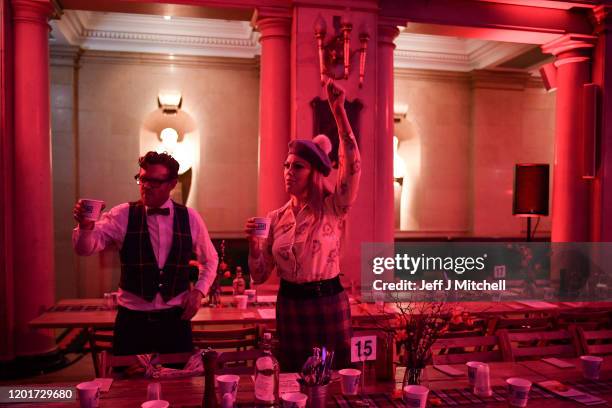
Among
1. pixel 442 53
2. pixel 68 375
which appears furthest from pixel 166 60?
pixel 68 375

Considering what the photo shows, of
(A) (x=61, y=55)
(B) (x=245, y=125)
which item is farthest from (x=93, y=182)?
(B) (x=245, y=125)

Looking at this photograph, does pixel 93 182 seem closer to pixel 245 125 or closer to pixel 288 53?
pixel 245 125

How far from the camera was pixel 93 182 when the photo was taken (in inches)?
301

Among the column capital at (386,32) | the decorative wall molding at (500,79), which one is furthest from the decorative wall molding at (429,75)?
the column capital at (386,32)

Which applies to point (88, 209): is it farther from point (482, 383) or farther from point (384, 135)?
point (384, 135)

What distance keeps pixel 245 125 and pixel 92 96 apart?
2.14 meters

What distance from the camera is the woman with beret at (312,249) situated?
257 centimetres

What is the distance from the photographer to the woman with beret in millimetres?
2572

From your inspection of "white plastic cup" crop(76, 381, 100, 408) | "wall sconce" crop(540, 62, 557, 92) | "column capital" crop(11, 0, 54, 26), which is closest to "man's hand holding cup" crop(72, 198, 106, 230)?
"white plastic cup" crop(76, 381, 100, 408)

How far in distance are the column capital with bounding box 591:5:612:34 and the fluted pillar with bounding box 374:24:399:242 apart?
2339 millimetres

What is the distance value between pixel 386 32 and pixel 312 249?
3.65 meters

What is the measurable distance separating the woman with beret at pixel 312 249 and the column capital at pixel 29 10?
3.66m

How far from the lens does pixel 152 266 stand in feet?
9.34

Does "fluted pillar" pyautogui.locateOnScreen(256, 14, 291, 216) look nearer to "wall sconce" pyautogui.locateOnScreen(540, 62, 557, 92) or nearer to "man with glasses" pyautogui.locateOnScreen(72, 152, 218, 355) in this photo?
"man with glasses" pyautogui.locateOnScreen(72, 152, 218, 355)
